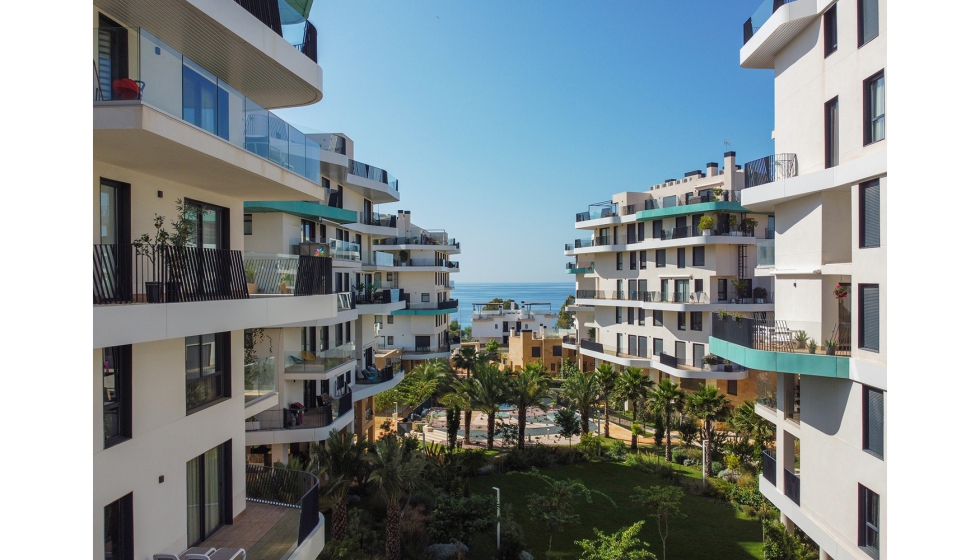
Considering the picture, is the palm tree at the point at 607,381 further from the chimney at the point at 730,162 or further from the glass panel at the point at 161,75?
the glass panel at the point at 161,75

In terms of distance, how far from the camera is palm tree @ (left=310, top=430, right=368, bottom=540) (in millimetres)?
16016

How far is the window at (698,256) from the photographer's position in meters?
36.1

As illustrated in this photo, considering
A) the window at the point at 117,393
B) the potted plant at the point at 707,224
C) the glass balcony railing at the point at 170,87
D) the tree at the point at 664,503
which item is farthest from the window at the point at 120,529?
A: the potted plant at the point at 707,224

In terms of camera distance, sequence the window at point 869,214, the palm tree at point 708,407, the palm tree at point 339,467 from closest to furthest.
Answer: the window at point 869,214, the palm tree at point 339,467, the palm tree at point 708,407

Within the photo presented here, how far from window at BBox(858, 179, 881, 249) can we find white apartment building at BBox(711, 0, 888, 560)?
0.02m

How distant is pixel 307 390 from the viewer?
22.3 m

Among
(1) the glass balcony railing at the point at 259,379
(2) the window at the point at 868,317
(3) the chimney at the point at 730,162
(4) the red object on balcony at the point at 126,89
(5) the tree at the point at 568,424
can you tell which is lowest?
(5) the tree at the point at 568,424

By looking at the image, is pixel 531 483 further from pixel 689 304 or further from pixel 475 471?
pixel 689 304

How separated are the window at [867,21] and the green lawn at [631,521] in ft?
49.9

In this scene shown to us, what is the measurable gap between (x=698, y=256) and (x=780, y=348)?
82.8 ft

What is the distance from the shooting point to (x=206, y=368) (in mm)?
9547
